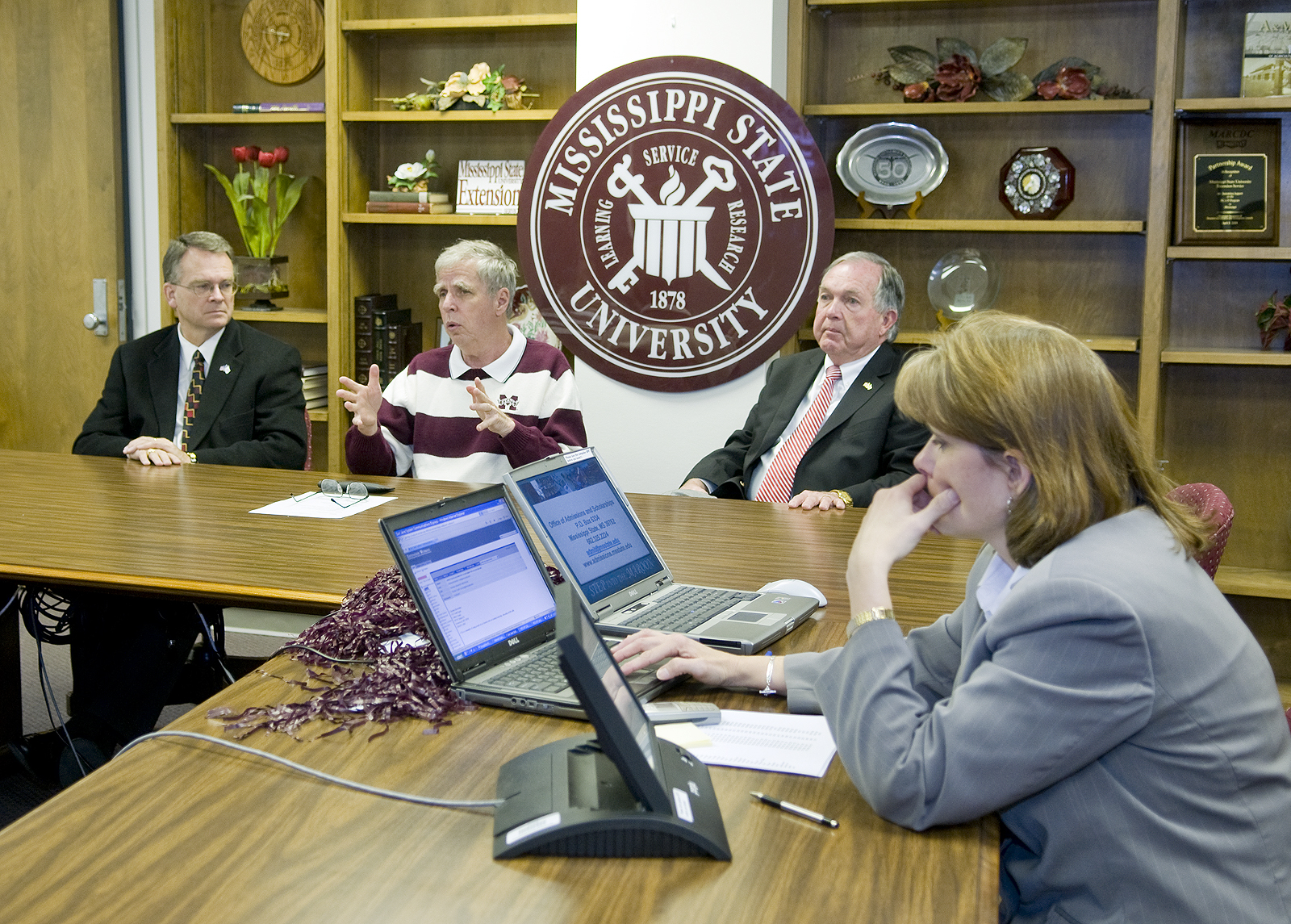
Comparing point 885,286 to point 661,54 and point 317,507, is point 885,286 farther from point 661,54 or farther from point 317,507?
point 317,507

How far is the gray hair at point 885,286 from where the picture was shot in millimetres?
3320

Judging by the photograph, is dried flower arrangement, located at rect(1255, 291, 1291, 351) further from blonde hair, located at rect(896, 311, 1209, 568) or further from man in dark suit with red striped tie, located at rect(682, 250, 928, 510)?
blonde hair, located at rect(896, 311, 1209, 568)

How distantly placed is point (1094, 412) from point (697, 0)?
2.86m

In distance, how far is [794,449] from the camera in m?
3.30

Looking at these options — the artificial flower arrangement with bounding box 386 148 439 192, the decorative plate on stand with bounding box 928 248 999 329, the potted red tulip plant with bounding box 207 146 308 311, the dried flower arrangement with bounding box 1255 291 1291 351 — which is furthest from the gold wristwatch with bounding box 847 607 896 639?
the potted red tulip plant with bounding box 207 146 308 311

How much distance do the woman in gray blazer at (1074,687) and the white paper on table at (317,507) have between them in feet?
5.15

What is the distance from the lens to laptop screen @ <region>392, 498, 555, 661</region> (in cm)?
155

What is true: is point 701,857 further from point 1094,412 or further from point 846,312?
point 846,312

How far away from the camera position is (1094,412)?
1267 mm

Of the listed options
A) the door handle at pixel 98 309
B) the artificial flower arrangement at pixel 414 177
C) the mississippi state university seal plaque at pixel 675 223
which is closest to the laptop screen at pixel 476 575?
the mississippi state university seal plaque at pixel 675 223

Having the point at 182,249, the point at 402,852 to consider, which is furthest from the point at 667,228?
the point at 402,852

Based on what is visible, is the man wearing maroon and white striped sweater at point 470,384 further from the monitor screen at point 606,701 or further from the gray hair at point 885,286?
the monitor screen at point 606,701

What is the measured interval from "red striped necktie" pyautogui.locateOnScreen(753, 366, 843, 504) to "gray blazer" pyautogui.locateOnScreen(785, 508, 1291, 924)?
2.01 m

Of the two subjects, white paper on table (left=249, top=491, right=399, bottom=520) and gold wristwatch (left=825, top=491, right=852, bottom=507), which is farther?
gold wristwatch (left=825, top=491, right=852, bottom=507)
